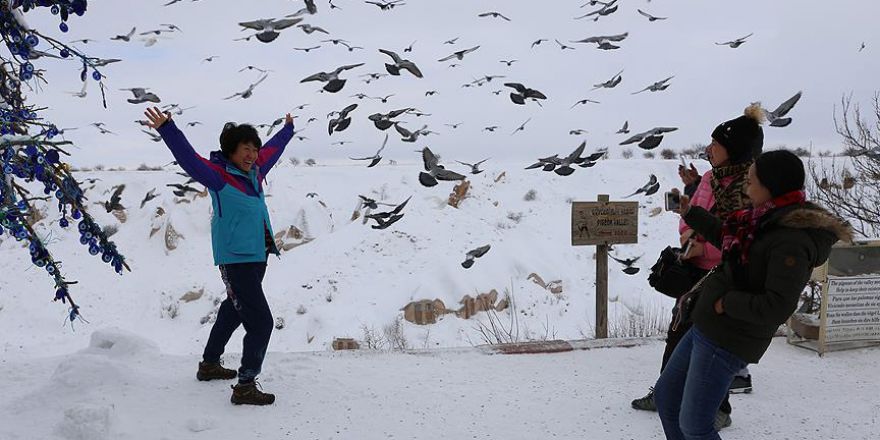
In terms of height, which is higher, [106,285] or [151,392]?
[151,392]

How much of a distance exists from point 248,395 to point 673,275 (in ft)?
9.17

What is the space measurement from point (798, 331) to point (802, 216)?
13.3ft

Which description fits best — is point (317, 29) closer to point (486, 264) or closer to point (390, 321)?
point (390, 321)

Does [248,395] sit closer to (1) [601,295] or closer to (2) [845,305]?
(1) [601,295]

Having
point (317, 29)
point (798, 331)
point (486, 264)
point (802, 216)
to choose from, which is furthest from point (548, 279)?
point (802, 216)

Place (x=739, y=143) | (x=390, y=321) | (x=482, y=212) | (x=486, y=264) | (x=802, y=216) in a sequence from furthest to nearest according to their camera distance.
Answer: (x=482, y=212), (x=486, y=264), (x=390, y=321), (x=739, y=143), (x=802, y=216)

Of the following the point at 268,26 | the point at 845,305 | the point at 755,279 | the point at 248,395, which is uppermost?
the point at 268,26

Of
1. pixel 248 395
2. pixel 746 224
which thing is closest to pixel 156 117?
pixel 248 395

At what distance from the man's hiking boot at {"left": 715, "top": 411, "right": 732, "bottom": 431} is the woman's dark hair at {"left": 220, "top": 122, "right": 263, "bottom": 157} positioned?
3403mm

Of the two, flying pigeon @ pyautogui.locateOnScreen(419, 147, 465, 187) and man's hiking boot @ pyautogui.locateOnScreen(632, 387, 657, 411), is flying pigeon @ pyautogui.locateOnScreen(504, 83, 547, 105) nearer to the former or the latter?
flying pigeon @ pyautogui.locateOnScreen(419, 147, 465, 187)

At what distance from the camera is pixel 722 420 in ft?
12.7

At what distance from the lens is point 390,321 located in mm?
13438

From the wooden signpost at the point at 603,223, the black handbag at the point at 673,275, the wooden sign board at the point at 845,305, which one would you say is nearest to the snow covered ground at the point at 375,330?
the wooden sign board at the point at 845,305

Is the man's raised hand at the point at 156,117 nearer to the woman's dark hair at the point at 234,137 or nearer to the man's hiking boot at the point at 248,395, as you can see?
the woman's dark hair at the point at 234,137
